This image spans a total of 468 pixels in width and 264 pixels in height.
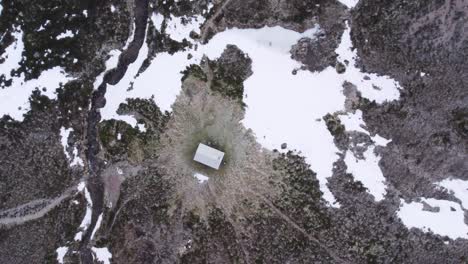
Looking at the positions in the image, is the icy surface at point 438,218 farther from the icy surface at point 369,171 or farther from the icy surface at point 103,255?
the icy surface at point 103,255

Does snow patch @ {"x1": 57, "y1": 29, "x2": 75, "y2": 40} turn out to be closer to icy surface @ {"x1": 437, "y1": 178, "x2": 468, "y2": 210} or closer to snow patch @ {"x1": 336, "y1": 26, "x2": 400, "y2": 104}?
snow patch @ {"x1": 336, "y1": 26, "x2": 400, "y2": 104}

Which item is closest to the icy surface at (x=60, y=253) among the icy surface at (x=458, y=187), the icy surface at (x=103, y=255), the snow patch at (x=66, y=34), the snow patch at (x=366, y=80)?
the icy surface at (x=103, y=255)

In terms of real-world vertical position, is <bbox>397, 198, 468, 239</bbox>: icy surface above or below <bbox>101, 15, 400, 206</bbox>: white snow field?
below

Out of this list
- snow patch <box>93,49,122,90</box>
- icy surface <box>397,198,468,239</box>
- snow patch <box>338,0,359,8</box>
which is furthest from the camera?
snow patch <box>93,49,122,90</box>

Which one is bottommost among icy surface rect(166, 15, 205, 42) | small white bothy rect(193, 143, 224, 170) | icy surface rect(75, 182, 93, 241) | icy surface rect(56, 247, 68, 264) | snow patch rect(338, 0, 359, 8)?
icy surface rect(56, 247, 68, 264)

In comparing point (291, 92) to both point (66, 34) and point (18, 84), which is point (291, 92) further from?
point (18, 84)

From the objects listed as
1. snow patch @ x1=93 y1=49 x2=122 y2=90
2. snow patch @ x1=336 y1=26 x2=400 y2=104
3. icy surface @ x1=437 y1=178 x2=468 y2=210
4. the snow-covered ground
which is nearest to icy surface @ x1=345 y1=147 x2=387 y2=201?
snow patch @ x1=336 y1=26 x2=400 y2=104
